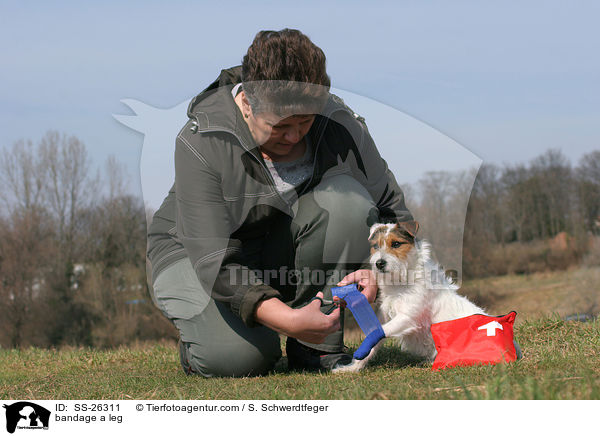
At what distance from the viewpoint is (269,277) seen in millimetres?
4465

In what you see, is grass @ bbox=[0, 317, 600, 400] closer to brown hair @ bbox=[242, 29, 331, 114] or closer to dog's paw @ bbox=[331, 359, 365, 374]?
dog's paw @ bbox=[331, 359, 365, 374]

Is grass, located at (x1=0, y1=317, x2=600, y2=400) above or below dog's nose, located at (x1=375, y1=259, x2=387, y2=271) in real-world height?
below

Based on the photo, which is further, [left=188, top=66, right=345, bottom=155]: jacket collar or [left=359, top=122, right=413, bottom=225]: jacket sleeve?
[left=359, top=122, right=413, bottom=225]: jacket sleeve

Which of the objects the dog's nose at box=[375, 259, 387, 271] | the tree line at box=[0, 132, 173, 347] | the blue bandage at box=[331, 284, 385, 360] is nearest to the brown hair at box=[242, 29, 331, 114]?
the blue bandage at box=[331, 284, 385, 360]

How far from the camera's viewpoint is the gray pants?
4.21 meters

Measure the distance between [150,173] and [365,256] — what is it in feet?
5.83

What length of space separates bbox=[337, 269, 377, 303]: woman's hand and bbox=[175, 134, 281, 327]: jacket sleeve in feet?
2.65

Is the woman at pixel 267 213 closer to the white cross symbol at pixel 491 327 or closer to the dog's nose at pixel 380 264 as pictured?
the dog's nose at pixel 380 264

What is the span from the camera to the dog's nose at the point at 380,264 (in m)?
4.41

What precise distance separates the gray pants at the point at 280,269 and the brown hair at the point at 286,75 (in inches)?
36.1

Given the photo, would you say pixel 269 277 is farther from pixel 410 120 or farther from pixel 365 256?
pixel 410 120

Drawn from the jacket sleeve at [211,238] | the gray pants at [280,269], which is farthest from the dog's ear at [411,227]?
the jacket sleeve at [211,238]
